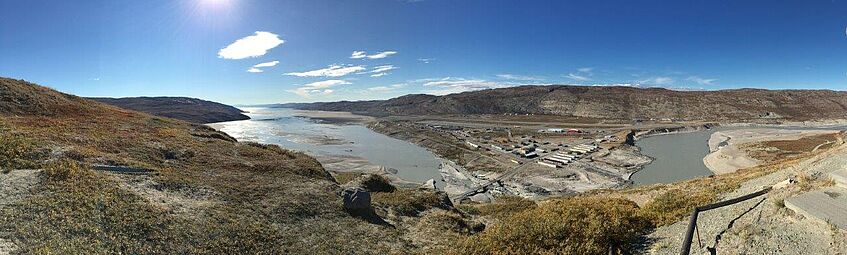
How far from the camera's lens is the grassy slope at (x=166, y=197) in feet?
45.7

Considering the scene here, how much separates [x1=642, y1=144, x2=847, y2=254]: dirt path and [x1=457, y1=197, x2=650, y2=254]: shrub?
0.86 metres

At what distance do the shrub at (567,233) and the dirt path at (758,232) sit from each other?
2.83 feet

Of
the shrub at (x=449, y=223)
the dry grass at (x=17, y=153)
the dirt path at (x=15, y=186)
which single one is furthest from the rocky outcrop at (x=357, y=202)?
the dry grass at (x=17, y=153)

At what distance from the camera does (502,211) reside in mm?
28078

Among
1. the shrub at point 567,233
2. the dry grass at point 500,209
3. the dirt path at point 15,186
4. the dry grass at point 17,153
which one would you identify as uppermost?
the dry grass at point 17,153

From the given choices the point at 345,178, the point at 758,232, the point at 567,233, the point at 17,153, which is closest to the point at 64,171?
the point at 17,153

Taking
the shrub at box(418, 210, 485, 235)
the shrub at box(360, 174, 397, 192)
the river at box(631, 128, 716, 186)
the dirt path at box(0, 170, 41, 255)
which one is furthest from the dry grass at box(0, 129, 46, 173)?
the river at box(631, 128, 716, 186)

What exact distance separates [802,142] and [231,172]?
9479cm

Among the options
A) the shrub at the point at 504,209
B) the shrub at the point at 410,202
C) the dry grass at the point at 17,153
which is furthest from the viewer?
the shrub at the point at 504,209

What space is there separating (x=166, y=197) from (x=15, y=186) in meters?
5.30

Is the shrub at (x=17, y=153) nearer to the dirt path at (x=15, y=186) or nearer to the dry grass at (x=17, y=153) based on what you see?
the dry grass at (x=17, y=153)

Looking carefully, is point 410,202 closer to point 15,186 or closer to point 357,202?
point 357,202

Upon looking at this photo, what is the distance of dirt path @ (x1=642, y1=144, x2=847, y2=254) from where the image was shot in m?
9.57

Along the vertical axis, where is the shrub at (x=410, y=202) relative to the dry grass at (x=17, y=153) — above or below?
below
